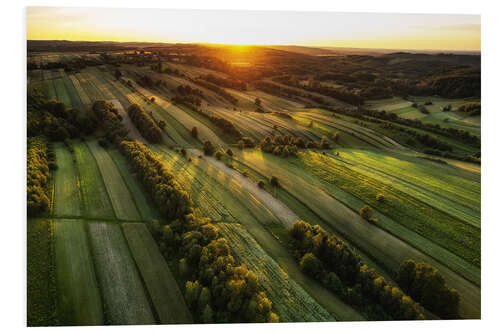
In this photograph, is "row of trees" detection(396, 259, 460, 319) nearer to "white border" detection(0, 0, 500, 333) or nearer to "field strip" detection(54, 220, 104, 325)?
"white border" detection(0, 0, 500, 333)

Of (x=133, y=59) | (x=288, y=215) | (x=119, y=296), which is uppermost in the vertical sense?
(x=133, y=59)

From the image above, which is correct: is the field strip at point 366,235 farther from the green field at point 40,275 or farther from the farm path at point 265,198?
the green field at point 40,275

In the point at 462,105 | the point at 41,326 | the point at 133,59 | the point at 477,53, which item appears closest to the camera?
the point at 41,326

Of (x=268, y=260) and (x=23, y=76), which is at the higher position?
(x=23, y=76)

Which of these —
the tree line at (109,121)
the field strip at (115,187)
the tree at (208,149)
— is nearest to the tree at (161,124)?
the tree line at (109,121)

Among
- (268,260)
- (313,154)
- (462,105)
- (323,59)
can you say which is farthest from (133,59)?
(462,105)

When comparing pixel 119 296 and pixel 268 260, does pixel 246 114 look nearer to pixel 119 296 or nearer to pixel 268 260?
pixel 268 260

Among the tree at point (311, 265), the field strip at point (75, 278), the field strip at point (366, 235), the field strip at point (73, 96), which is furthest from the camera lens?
the field strip at point (73, 96)
